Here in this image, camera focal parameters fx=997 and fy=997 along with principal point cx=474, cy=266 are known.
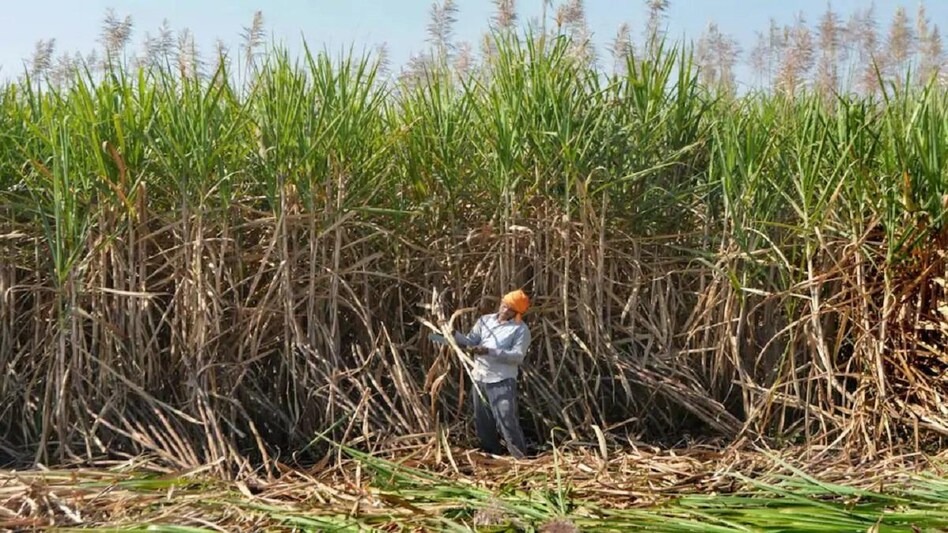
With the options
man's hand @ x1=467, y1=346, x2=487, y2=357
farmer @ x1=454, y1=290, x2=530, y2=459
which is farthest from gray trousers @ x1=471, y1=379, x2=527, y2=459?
man's hand @ x1=467, y1=346, x2=487, y2=357

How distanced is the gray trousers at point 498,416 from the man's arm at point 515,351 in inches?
3.7

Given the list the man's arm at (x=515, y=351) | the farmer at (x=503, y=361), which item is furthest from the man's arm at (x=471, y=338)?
the man's arm at (x=515, y=351)

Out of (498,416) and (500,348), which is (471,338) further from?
(498,416)

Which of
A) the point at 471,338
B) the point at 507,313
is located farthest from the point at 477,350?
the point at 507,313

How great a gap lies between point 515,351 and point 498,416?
273mm

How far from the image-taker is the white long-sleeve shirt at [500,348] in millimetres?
3965

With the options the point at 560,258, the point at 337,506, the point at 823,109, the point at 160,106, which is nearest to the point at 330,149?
the point at 160,106

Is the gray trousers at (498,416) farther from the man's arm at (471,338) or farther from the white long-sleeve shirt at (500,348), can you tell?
the man's arm at (471,338)

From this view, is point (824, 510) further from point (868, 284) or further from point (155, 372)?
point (155, 372)

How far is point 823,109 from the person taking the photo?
4551 mm

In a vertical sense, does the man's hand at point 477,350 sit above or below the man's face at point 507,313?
below

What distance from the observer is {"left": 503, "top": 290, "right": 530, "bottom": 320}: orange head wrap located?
13.0ft

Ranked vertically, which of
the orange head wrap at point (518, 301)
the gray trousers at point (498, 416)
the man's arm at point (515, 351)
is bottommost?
the gray trousers at point (498, 416)

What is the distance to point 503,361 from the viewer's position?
3.98m
